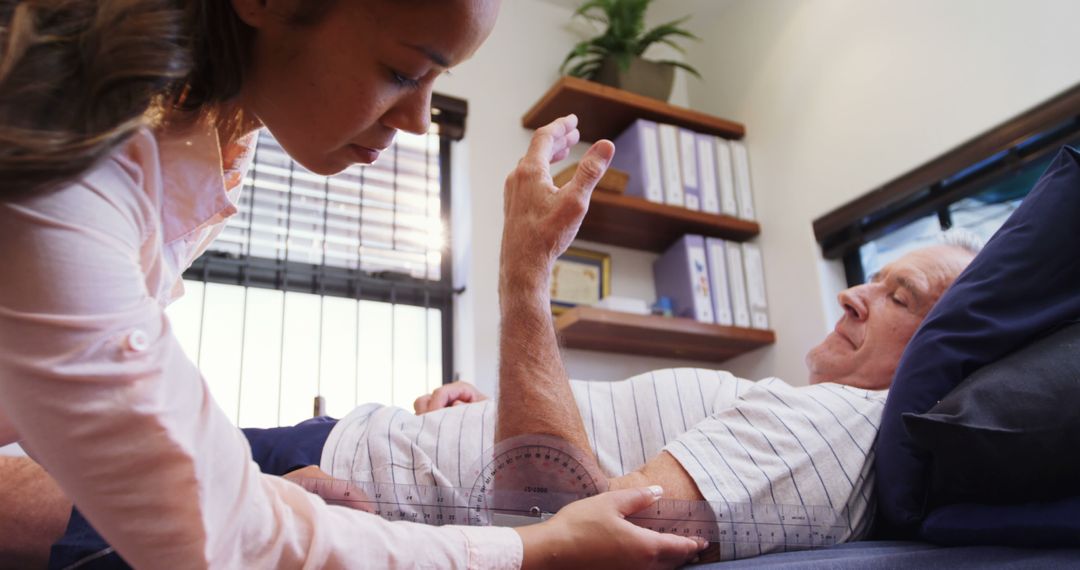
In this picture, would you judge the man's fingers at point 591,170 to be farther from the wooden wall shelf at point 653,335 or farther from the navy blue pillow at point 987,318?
the wooden wall shelf at point 653,335

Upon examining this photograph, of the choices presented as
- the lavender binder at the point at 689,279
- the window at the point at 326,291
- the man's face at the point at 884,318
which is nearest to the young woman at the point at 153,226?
the man's face at the point at 884,318

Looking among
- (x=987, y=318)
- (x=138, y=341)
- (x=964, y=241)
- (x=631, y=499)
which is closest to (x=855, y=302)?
(x=964, y=241)

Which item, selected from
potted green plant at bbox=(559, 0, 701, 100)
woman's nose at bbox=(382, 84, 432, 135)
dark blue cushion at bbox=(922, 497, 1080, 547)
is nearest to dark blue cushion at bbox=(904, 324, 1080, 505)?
dark blue cushion at bbox=(922, 497, 1080, 547)

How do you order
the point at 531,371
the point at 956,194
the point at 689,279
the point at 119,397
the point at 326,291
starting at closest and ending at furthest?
the point at 119,397
the point at 531,371
the point at 956,194
the point at 326,291
the point at 689,279

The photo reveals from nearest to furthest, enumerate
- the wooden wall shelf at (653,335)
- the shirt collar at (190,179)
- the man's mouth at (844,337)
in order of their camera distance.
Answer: the shirt collar at (190,179), the man's mouth at (844,337), the wooden wall shelf at (653,335)

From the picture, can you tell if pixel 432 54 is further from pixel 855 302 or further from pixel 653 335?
pixel 653 335

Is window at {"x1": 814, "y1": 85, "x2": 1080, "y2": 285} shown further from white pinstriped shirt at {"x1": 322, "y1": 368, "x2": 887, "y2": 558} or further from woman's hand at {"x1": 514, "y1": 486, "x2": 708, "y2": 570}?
woman's hand at {"x1": 514, "y1": 486, "x2": 708, "y2": 570}

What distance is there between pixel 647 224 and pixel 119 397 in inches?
92.0

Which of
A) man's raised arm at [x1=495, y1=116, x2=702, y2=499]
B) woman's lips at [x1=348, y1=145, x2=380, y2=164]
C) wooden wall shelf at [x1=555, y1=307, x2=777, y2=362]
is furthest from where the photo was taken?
wooden wall shelf at [x1=555, y1=307, x2=777, y2=362]

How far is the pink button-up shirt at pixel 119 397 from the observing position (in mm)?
477

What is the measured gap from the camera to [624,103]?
2732 millimetres

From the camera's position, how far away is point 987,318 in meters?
1.11

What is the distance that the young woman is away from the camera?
1.57ft

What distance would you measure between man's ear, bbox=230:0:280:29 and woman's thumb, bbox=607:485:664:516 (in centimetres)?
52
